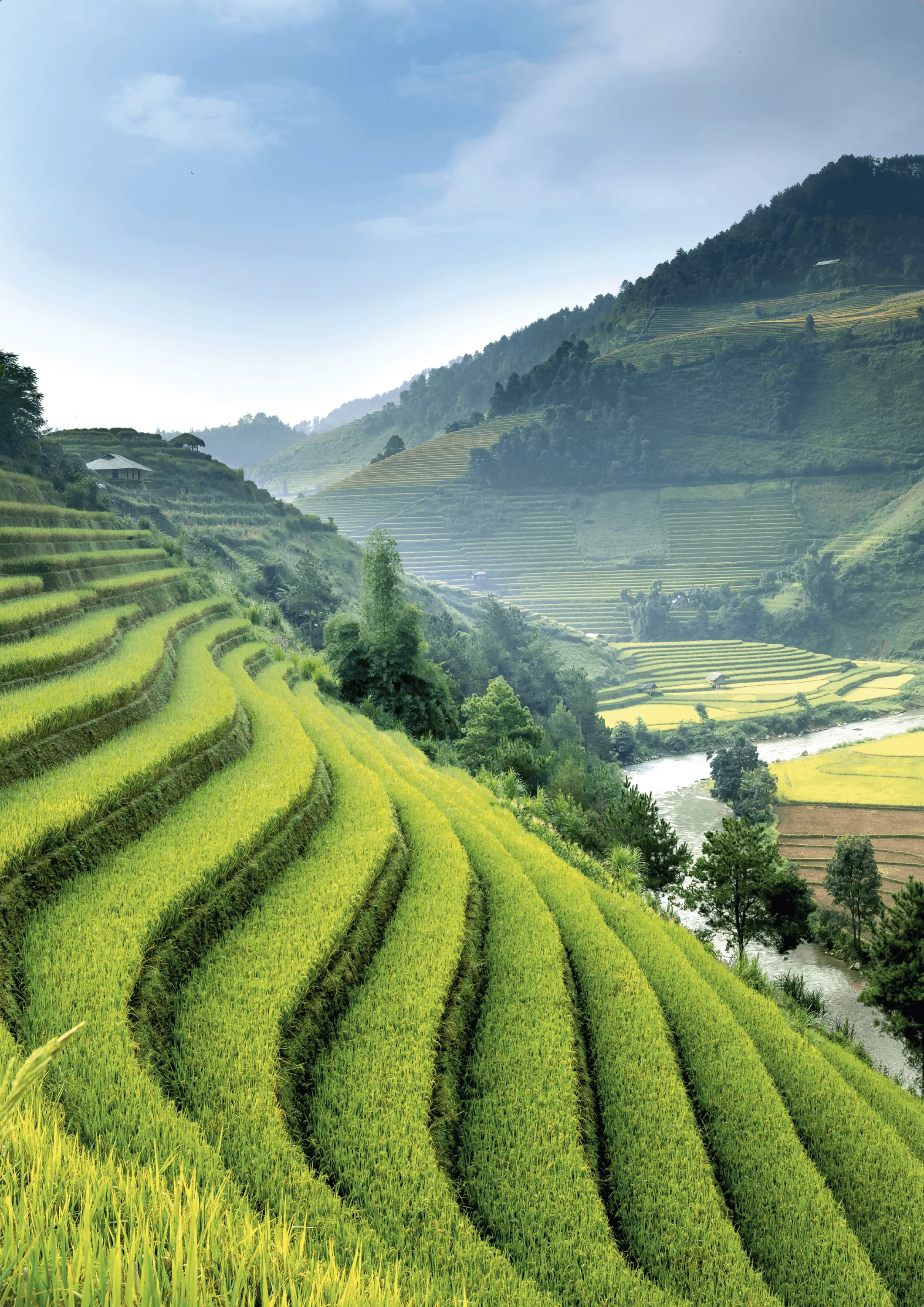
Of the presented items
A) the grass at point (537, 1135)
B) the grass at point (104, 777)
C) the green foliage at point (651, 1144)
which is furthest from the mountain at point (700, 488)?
the grass at point (537, 1135)

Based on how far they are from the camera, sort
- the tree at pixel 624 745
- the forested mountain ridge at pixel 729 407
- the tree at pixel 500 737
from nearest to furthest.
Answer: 1. the tree at pixel 500 737
2. the tree at pixel 624 745
3. the forested mountain ridge at pixel 729 407

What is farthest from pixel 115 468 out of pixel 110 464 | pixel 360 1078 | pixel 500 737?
pixel 360 1078

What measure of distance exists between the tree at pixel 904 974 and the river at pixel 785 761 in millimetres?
2708

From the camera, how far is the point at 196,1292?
1.61 metres

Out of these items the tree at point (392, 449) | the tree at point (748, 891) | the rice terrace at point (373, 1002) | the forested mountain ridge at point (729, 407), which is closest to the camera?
the rice terrace at point (373, 1002)

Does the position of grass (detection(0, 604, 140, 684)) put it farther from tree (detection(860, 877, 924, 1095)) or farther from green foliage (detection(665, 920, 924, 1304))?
tree (detection(860, 877, 924, 1095))

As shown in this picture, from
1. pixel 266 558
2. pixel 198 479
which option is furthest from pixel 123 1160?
pixel 198 479

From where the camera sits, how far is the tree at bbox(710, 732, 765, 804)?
47719 millimetres

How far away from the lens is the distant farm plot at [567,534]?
13150cm

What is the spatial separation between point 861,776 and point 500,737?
37255mm

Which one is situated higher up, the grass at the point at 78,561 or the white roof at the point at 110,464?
the white roof at the point at 110,464

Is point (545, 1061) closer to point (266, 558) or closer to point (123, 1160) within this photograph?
point (123, 1160)

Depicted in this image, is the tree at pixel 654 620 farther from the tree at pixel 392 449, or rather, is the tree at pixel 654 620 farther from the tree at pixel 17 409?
the tree at pixel 17 409

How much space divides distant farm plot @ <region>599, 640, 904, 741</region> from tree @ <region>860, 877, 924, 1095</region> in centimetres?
5460
